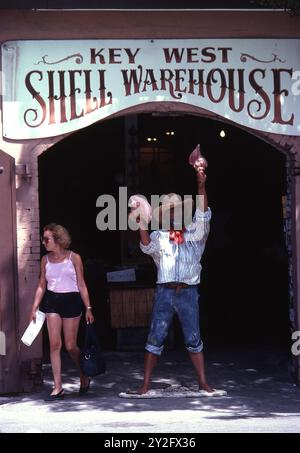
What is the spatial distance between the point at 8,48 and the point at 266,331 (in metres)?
5.75

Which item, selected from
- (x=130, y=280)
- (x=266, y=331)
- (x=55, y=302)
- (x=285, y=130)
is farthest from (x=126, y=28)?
(x=266, y=331)

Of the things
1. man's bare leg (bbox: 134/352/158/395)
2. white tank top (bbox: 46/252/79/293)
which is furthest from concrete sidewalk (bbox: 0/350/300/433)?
white tank top (bbox: 46/252/79/293)

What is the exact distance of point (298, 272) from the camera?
371 inches

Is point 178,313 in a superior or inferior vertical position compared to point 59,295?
inferior

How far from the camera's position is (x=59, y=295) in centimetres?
882

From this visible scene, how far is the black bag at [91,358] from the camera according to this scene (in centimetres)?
877

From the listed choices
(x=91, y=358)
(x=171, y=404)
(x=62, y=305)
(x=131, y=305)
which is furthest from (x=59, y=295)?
(x=131, y=305)

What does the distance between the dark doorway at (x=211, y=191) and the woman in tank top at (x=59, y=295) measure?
4.71m

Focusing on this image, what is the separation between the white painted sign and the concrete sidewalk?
2.70 m

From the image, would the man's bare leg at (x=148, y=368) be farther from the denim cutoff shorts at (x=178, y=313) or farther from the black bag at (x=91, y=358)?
the black bag at (x=91, y=358)

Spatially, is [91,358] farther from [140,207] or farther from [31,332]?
[140,207]

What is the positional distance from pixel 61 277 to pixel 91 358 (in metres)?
0.84
